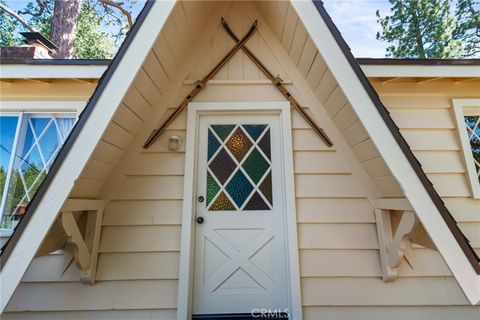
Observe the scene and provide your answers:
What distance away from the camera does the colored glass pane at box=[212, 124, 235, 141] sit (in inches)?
78.6

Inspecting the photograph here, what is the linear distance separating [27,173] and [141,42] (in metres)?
1.54

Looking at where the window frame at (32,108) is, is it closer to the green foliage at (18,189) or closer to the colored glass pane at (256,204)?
the green foliage at (18,189)

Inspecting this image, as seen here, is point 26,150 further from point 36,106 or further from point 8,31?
point 8,31

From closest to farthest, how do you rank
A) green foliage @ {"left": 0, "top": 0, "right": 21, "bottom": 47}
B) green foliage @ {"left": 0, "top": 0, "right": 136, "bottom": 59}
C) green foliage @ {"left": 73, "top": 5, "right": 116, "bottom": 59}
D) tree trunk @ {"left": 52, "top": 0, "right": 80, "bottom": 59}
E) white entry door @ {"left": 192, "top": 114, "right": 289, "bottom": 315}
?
white entry door @ {"left": 192, "top": 114, "right": 289, "bottom": 315} < tree trunk @ {"left": 52, "top": 0, "right": 80, "bottom": 59} < green foliage @ {"left": 0, "top": 0, "right": 136, "bottom": 59} < green foliage @ {"left": 73, "top": 5, "right": 116, "bottom": 59} < green foliage @ {"left": 0, "top": 0, "right": 21, "bottom": 47}

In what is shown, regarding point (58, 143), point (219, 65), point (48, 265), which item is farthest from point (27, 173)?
point (219, 65)

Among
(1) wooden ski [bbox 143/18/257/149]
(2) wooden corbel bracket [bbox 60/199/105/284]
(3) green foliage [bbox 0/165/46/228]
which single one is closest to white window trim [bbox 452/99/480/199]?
(1) wooden ski [bbox 143/18/257/149]

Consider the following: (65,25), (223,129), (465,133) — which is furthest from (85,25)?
(465,133)

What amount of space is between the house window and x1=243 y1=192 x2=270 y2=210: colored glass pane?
1652 mm

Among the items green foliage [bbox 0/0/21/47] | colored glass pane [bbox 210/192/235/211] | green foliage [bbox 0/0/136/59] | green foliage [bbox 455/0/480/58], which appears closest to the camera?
colored glass pane [bbox 210/192/235/211]

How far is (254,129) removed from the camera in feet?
6.57

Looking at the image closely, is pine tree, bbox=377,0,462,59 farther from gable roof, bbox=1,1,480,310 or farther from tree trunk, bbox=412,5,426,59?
gable roof, bbox=1,1,480,310

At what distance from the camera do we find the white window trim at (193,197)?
1.66m

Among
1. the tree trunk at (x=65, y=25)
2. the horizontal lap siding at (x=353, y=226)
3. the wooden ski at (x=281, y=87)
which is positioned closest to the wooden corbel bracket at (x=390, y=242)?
the horizontal lap siding at (x=353, y=226)

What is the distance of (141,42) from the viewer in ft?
4.42
